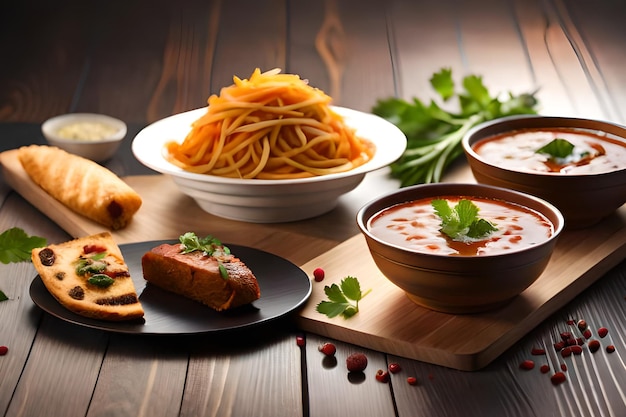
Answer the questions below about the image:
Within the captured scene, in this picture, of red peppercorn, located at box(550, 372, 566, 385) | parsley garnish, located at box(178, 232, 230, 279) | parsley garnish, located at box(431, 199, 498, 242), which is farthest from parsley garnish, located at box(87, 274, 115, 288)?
red peppercorn, located at box(550, 372, 566, 385)

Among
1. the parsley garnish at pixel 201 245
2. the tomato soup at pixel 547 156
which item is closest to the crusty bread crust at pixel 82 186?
the parsley garnish at pixel 201 245

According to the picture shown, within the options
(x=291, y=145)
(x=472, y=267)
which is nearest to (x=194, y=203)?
(x=291, y=145)

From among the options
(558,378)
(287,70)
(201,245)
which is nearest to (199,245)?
(201,245)

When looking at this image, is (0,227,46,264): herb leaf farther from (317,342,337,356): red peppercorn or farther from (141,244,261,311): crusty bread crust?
(317,342,337,356): red peppercorn

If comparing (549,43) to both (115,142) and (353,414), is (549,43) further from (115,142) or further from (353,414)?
(353,414)

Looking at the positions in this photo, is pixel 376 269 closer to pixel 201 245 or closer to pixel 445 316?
pixel 445 316

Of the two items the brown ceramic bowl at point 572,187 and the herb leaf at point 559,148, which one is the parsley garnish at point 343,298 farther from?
the herb leaf at point 559,148
